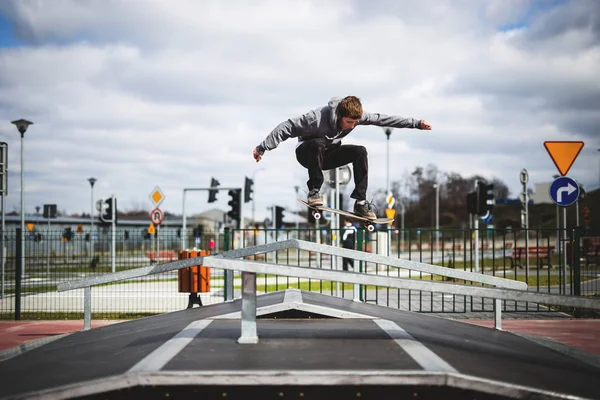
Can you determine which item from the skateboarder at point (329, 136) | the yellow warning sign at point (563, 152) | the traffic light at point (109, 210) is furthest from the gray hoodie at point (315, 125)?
the traffic light at point (109, 210)

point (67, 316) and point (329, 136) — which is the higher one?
point (329, 136)

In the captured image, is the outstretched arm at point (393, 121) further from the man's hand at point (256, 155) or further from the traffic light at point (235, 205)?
the traffic light at point (235, 205)

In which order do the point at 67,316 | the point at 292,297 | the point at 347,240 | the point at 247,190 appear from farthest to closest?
the point at 247,190 → the point at 347,240 → the point at 67,316 → the point at 292,297

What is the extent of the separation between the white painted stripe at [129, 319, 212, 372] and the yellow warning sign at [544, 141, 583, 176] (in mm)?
8768

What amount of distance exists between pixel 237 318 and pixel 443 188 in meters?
102

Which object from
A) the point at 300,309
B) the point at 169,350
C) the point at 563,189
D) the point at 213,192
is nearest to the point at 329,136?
the point at 300,309

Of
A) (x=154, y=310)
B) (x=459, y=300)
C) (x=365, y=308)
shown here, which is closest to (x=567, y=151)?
(x=459, y=300)

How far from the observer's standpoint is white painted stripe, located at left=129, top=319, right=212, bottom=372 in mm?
2994

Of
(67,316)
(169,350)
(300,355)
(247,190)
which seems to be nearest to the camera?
(300,355)

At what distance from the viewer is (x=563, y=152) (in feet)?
35.6

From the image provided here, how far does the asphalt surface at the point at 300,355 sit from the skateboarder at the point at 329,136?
1.42m

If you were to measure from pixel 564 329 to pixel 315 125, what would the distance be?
7743 mm

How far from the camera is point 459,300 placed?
47.9ft

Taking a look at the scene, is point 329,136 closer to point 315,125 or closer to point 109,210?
point 315,125
